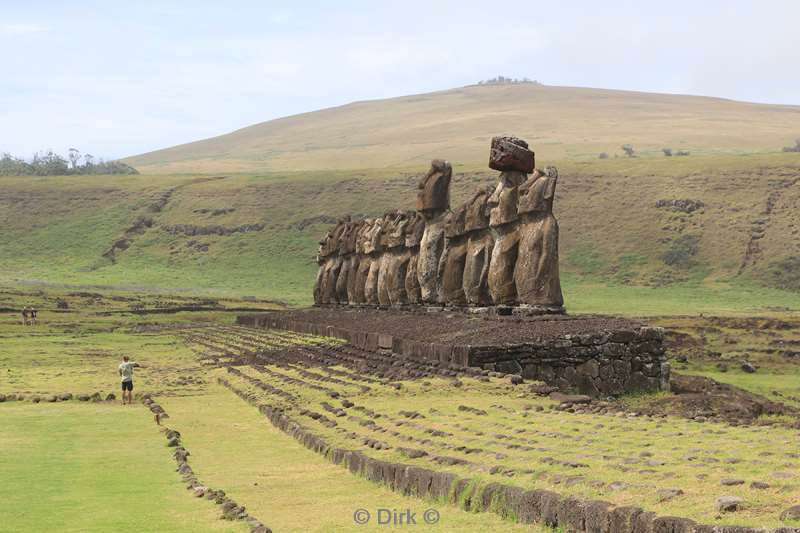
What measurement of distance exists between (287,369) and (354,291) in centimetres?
1664

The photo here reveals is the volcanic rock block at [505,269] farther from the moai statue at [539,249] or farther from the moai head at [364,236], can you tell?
the moai head at [364,236]

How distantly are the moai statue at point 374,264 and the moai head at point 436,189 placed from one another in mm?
5423

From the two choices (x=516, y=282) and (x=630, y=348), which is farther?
(x=516, y=282)

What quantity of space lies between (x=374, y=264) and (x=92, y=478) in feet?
87.7

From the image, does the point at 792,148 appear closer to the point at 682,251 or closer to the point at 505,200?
the point at 682,251

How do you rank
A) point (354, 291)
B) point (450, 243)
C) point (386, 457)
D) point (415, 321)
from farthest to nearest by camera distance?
1. point (354, 291)
2. point (450, 243)
3. point (415, 321)
4. point (386, 457)

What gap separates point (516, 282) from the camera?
84.0 feet

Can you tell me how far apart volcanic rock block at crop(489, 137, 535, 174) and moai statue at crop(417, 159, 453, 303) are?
216 inches

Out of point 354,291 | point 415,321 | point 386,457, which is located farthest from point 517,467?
point 354,291

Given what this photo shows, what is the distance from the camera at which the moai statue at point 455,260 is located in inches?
1175

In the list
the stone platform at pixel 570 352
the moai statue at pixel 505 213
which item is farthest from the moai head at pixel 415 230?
the stone platform at pixel 570 352

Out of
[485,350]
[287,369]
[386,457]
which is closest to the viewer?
[386,457]

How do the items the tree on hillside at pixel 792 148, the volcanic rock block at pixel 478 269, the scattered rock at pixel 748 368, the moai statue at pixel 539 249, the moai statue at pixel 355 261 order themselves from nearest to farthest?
the moai statue at pixel 539 249
the scattered rock at pixel 748 368
the volcanic rock block at pixel 478 269
the moai statue at pixel 355 261
the tree on hillside at pixel 792 148

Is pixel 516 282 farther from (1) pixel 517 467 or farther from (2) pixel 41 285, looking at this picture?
(2) pixel 41 285
